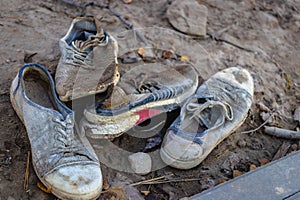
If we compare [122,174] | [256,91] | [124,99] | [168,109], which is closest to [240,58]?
[256,91]

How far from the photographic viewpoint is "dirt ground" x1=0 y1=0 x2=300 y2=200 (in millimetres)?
2049

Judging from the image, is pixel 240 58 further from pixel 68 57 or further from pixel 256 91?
pixel 68 57

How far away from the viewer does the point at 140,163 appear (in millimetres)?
2137

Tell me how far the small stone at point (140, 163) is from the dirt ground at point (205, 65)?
35 mm

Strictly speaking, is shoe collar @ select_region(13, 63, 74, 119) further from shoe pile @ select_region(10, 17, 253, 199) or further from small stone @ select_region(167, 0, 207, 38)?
small stone @ select_region(167, 0, 207, 38)

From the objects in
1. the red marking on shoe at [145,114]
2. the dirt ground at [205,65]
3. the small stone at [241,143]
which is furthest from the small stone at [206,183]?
the red marking on shoe at [145,114]

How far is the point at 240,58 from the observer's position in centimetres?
296

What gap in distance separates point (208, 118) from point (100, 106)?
637 millimetres

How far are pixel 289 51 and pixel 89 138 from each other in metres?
1.77

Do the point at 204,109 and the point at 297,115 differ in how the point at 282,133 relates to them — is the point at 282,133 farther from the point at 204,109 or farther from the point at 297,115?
the point at 204,109

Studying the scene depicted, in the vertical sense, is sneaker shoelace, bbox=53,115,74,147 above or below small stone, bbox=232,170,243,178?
above

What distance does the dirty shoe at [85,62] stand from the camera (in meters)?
2.09

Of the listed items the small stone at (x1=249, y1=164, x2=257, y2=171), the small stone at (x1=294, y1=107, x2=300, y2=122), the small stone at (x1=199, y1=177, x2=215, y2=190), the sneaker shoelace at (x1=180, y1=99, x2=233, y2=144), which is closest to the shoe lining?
the sneaker shoelace at (x1=180, y1=99, x2=233, y2=144)

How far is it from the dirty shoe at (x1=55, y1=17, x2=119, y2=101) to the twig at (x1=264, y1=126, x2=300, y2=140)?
38.2 inches
